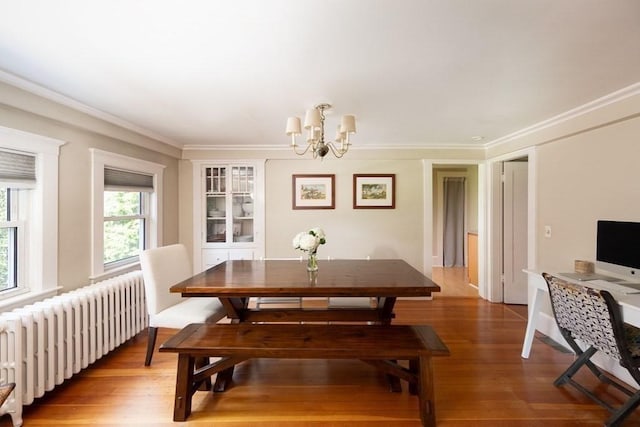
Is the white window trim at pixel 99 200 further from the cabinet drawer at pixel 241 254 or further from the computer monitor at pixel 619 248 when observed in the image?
the computer monitor at pixel 619 248

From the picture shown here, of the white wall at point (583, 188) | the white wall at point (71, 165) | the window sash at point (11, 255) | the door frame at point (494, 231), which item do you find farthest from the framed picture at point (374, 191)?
the window sash at point (11, 255)

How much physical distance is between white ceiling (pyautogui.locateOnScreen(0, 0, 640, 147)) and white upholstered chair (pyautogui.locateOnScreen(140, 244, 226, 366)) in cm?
135

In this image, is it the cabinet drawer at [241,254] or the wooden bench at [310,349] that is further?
the cabinet drawer at [241,254]

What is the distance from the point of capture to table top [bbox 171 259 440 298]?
206cm

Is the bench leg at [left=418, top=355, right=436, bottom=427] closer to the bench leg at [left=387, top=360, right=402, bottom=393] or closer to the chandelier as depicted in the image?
the bench leg at [left=387, top=360, right=402, bottom=393]

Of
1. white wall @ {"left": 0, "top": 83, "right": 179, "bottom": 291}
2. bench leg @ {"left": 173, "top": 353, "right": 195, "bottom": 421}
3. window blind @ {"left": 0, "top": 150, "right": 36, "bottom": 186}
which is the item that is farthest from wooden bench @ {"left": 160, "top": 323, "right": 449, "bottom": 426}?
window blind @ {"left": 0, "top": 150, "right": 36, "bottom": 186}

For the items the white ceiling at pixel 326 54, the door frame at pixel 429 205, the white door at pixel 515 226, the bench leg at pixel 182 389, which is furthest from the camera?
the door frame at pixel 429 205

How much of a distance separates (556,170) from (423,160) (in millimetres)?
1595

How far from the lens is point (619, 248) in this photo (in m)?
2.13

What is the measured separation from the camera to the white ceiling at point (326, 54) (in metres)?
1.34

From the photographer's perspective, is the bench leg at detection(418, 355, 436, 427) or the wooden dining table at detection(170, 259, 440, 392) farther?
the wooden dining table at detection(170, 259, 440, 392)

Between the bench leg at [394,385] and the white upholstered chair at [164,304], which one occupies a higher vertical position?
the white upholstered chair at [164,304]

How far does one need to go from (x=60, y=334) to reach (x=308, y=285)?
5.58ft

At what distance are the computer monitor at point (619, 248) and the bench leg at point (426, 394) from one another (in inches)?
61.3
